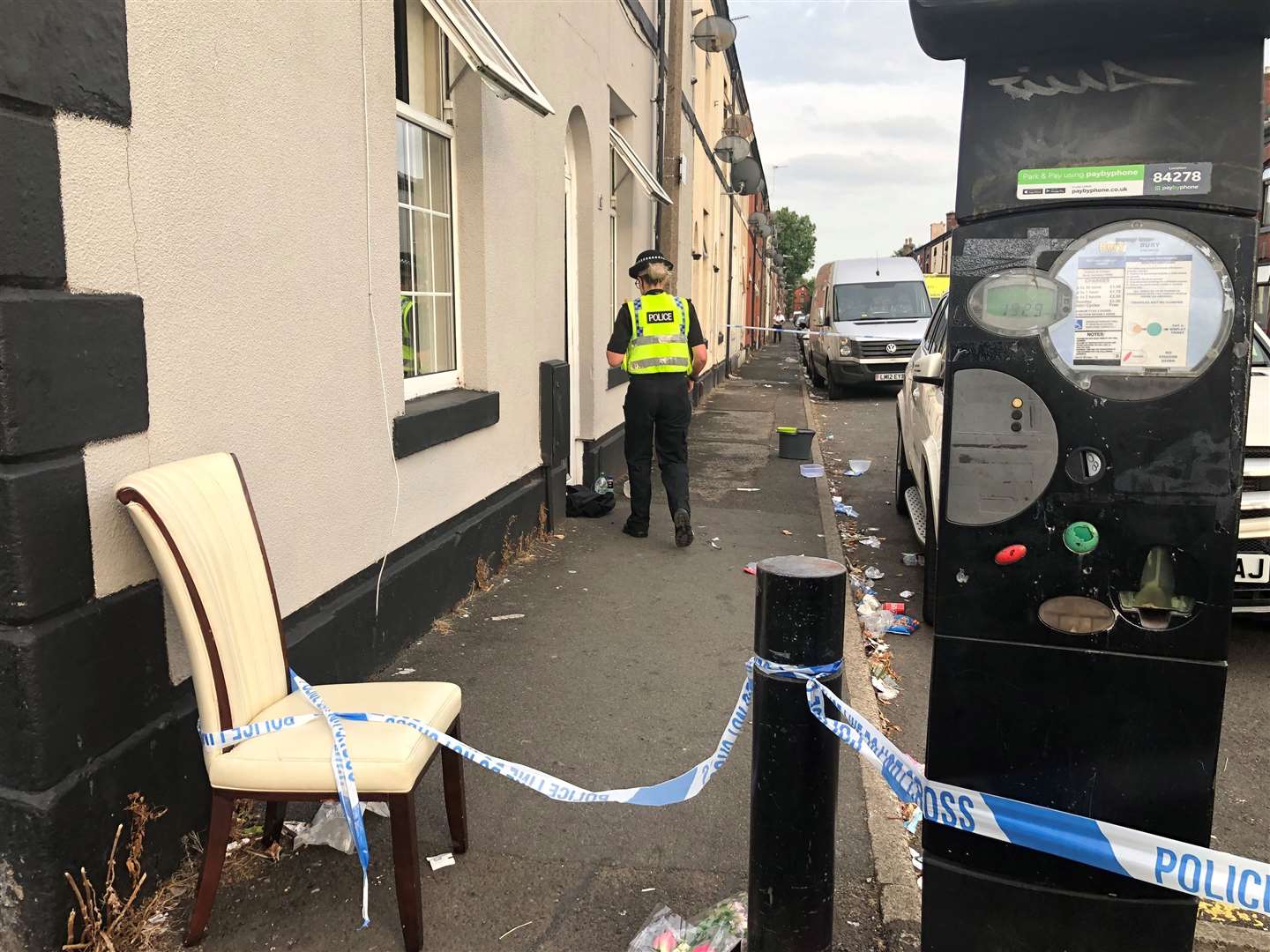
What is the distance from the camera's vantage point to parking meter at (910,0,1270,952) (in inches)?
75.3

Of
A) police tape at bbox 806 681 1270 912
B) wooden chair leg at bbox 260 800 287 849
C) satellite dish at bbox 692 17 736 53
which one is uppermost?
satellite dish at bbox 692 17 736 53

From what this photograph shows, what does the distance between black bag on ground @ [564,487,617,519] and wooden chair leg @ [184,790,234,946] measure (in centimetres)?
512

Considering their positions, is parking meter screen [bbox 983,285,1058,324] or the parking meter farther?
parking meter screen [bbox 983,285,1058,324]

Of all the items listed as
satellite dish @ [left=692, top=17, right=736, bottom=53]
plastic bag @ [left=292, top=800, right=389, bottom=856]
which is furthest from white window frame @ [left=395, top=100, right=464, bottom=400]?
satellite dish @ [left=692, top=17, right=736, bottom=53]

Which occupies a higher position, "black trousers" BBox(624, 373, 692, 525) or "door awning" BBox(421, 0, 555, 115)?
"door awning" BBox(421, 0, 555, 115)

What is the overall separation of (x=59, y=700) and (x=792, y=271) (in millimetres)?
89360

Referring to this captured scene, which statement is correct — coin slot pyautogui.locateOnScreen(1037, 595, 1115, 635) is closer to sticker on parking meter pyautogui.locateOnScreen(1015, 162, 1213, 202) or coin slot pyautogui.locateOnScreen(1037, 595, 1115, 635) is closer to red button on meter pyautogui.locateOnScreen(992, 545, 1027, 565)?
red button on meter pyautogui.locateOnScreen(992, 545, 1027, 565)

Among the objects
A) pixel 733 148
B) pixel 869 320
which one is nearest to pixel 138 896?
pixel 733 148

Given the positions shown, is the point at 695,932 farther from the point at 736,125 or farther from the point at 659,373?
the point at 736,125


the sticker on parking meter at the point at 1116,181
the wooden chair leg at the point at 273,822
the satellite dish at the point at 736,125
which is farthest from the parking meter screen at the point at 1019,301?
the satellite dish at the point at 736,125

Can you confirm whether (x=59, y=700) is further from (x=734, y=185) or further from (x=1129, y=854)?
(x=734, y=185)

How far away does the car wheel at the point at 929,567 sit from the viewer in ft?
16.3

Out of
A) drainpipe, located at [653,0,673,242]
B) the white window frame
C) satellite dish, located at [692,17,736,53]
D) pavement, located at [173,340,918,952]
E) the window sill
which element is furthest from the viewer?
satellite dish, located at [692,17,736,53]

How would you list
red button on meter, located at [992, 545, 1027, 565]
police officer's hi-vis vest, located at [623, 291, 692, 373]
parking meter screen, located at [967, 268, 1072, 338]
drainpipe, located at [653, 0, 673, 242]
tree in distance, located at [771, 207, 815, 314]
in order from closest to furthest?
parking meter screen, located at [967, 268, 1072, 338] → red button on meter, located at [992, 545, 1027, 565] → police officer's hi-vis vest, located at [623, 291, 692, 373] → drainpipe, located at [653, 0, 673, 242] → tree in distance, located at [771, 207, 815, 314]
